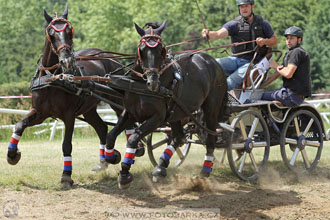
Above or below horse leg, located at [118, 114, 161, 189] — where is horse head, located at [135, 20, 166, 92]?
above

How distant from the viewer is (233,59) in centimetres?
895

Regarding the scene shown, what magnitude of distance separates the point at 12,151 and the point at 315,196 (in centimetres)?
407

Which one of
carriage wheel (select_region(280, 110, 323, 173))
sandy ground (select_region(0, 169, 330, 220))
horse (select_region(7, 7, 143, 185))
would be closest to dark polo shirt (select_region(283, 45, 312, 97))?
carriage wheel (select_region(280, 110, 323, 173))

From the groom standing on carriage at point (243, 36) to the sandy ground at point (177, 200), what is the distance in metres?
1.70

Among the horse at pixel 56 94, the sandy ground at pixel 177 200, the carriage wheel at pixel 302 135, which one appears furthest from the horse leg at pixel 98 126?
the carriage wheel at pixel 302 135

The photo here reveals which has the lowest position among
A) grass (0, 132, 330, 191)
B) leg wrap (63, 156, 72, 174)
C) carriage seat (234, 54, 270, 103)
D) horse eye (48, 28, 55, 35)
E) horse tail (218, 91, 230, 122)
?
grass (0, 132, 330, 191)

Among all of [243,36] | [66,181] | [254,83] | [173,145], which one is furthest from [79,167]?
[243,36]

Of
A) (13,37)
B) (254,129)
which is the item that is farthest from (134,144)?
(13,37)

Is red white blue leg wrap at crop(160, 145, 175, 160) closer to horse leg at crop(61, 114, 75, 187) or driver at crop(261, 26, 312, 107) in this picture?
horse leg at crop(61, 114, 75, 187)

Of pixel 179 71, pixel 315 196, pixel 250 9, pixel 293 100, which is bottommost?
pixel 315 196

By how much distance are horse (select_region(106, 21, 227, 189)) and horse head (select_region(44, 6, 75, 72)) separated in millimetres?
765

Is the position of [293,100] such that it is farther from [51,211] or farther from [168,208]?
[51,211]

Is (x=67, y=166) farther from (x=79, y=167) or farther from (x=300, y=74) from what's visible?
(x=300, y=74)

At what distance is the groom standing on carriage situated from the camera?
8773 mm
